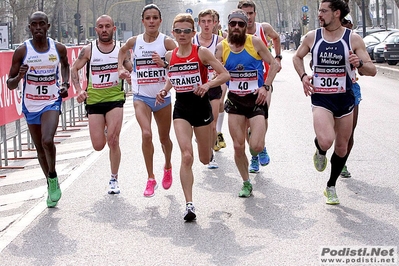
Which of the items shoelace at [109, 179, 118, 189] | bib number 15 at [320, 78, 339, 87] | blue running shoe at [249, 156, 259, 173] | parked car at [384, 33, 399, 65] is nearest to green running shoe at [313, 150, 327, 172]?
bib number 15 at [320, 78, 339, 87]

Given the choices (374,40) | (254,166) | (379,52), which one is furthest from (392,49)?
(254,166)

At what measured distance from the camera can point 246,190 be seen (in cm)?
898

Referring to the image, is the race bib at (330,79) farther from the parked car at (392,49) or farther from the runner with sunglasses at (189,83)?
the parked car at (392,49)

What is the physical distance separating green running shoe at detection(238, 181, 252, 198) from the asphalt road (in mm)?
82

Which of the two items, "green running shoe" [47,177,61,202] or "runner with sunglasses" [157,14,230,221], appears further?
"green running shoe" [47,177,61,202]

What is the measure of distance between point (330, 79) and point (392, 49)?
27.0 meters

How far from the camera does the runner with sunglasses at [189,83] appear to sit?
26.4 ft

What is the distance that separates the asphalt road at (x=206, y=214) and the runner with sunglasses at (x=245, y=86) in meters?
0.67

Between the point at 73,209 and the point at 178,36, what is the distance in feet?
6.84

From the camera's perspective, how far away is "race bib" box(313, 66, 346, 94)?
8.27 metres

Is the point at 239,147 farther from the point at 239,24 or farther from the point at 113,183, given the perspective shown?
the point at 113,183

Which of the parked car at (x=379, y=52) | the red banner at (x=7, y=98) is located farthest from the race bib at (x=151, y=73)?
the parked car at (x=379, y=52)

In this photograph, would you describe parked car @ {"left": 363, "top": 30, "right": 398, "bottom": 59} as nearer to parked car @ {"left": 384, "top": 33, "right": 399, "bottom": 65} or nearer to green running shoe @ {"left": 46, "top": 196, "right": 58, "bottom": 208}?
parked car @ {"left": 384, "top": 33, "right": 399, "bottom": 65}

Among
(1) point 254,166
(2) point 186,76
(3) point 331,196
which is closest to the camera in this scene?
(2) point 186,76
